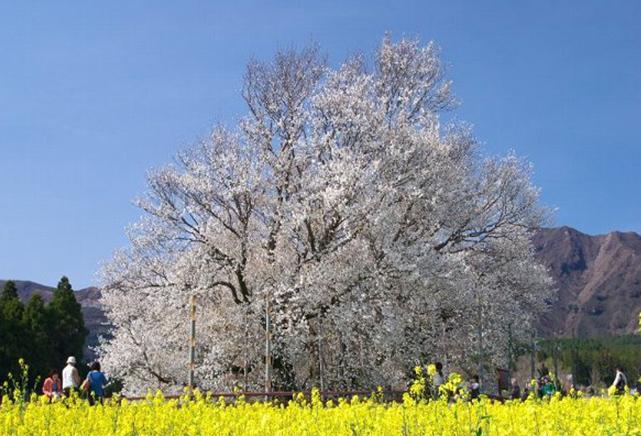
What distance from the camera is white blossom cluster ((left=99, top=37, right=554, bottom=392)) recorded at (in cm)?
2464

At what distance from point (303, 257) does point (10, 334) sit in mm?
31280

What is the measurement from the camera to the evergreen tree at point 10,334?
47656 millimetres

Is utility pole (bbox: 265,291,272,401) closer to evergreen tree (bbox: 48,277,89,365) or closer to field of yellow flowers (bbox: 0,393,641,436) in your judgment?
field of yellow flowers (bbox: 0,393,641,436)

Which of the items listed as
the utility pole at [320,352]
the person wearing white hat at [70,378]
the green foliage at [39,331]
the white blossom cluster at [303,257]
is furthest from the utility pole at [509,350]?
the green foliage at [39,331]

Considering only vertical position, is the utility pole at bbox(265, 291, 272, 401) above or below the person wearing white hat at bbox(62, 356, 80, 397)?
above

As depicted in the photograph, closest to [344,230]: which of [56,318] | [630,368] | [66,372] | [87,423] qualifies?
[66,372]

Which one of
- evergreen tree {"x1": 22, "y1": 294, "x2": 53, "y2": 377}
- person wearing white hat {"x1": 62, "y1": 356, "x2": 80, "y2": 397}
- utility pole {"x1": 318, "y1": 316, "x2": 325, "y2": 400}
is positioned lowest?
person wearing white hat {"x1": 62, "y1": 356, "x2": 80, "y2": 397}

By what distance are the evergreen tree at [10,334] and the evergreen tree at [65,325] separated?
2652 millimetres

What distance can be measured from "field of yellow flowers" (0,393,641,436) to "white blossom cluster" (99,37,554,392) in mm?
13641

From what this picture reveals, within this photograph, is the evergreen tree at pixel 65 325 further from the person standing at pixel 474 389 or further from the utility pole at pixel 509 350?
the person standing at pixel 474 389

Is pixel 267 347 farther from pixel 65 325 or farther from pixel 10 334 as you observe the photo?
pixel 65 325

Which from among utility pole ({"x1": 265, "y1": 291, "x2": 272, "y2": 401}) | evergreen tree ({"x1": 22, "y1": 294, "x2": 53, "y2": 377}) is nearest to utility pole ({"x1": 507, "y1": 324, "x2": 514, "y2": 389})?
utility pole ({"x1": 265, "y1": 291, "x2": 272, "y2": 401})

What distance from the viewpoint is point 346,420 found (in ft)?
25.4

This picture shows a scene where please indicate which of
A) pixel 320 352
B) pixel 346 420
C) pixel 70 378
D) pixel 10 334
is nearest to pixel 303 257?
pixel 320 352
